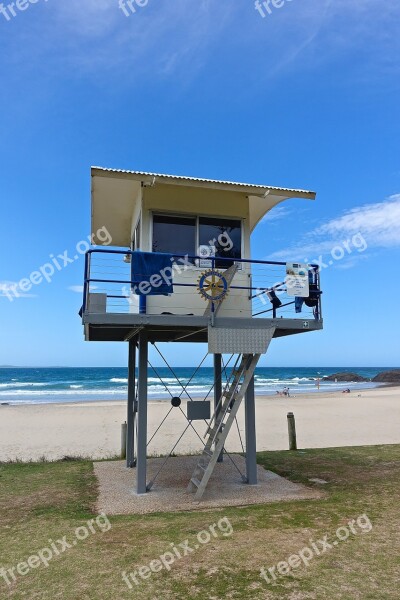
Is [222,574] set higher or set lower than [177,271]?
lower

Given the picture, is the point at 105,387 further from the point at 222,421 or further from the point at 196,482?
the point at 222,421

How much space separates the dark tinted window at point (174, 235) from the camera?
32.4ft

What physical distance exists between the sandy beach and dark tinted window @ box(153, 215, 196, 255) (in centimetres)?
939

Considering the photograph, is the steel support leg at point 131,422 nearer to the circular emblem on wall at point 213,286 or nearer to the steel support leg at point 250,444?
the steel support leg at point 250,444

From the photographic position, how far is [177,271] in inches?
372

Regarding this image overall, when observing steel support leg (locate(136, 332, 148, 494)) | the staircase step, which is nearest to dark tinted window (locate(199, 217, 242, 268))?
steel support leg (locate(136, 332, 148, 494))

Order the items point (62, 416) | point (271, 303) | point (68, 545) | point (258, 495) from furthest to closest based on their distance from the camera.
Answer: point (62, 416) < point (271, 303) < point (258, 495) < point (68, 545)

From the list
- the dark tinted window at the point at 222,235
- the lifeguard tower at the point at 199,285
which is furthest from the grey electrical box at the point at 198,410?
the dark tinted window at the point at 222,235

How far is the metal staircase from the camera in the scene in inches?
340

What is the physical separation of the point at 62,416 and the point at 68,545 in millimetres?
26183

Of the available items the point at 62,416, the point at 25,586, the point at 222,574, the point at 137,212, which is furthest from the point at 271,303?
the point at 62,416

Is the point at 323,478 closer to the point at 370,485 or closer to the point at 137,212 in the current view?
the point at 370,485

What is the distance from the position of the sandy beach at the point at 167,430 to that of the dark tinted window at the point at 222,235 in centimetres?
922

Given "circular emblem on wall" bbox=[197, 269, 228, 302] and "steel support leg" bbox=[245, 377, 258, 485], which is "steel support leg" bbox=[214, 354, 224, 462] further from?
"circular emblem on wall" bbox=[197, 269, 228, 302]
